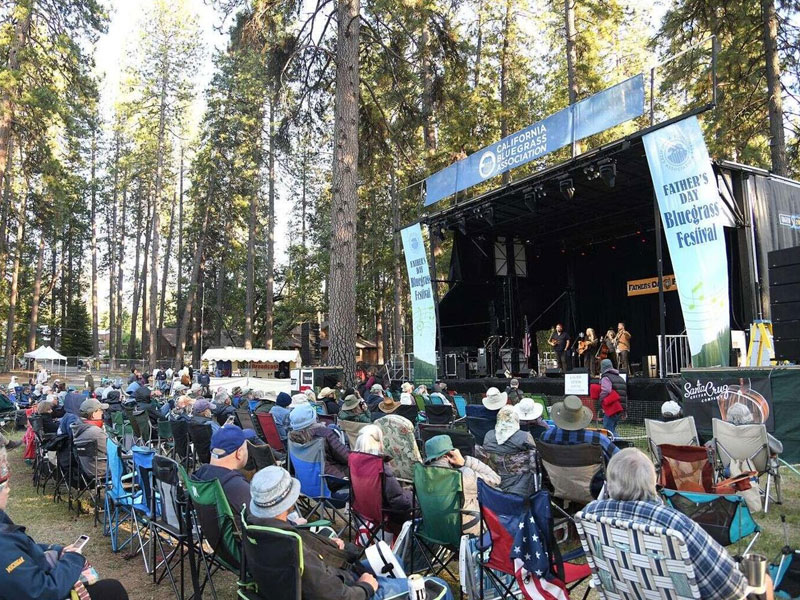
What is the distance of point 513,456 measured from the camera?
422 cm

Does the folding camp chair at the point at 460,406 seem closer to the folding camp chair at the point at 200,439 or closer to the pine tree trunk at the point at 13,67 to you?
the folding camp chair at the point at 200,439

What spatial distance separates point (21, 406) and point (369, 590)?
12530 mm

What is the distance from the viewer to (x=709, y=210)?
28.2 feet

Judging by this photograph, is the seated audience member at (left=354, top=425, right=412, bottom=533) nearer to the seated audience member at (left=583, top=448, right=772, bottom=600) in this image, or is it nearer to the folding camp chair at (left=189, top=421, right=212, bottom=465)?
the seated audience member at (left=583, top=448, right=772, bottom=600)

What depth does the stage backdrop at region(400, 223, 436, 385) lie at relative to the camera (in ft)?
44.4

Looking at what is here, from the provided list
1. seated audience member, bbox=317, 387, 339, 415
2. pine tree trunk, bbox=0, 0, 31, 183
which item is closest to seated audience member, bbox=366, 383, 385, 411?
seated audience member, bbox=317, 387, 339, 415

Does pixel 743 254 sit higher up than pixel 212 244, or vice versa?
pixel 212 244

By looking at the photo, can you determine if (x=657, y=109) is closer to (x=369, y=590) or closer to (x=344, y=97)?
(x=344, y=97)

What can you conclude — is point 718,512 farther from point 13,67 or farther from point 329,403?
point 13,67

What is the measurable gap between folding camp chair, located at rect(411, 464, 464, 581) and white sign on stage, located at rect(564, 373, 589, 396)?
7223 millimetres

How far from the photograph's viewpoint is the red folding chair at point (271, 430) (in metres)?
6.25

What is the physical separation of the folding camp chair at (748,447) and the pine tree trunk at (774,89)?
8796 mm

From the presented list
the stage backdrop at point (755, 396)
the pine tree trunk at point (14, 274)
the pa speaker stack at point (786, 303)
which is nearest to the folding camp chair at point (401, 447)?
the stage backdrop at point (755, 396)

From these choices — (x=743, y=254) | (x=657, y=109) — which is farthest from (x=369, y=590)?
(x=657, y=109)
